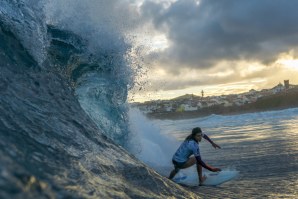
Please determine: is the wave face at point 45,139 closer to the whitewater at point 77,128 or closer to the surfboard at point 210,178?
the whitewater at point 77,128

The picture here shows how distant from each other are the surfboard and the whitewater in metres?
0.20

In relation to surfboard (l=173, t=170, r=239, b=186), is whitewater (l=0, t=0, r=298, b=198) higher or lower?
higher

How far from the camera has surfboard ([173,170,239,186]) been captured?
8.04 m

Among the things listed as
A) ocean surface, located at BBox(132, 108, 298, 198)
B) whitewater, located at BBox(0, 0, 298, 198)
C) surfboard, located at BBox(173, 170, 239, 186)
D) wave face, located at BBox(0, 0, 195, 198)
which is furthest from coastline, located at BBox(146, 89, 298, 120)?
wave face, located at BBox(0, 0, 195, 198)

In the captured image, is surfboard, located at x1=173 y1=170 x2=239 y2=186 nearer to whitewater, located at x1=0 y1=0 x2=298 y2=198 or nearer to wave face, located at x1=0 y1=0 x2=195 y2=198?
whitewater, located at x1=0 y1=0 x2=298 y2=198

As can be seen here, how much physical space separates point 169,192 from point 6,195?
263cm

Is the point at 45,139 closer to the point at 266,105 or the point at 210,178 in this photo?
the point at 210,178

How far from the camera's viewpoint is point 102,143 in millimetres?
4930

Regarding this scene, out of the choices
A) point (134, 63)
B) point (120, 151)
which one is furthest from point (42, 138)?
point (134, 63)

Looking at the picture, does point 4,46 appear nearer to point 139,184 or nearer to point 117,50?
point 139,184

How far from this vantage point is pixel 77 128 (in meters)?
4.88

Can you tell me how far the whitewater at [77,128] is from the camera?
3230mm

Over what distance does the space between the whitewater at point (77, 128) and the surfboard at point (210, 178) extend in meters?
0.20

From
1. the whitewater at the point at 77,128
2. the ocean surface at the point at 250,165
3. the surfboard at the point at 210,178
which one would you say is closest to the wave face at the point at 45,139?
the whitewater at the point at 77,128
